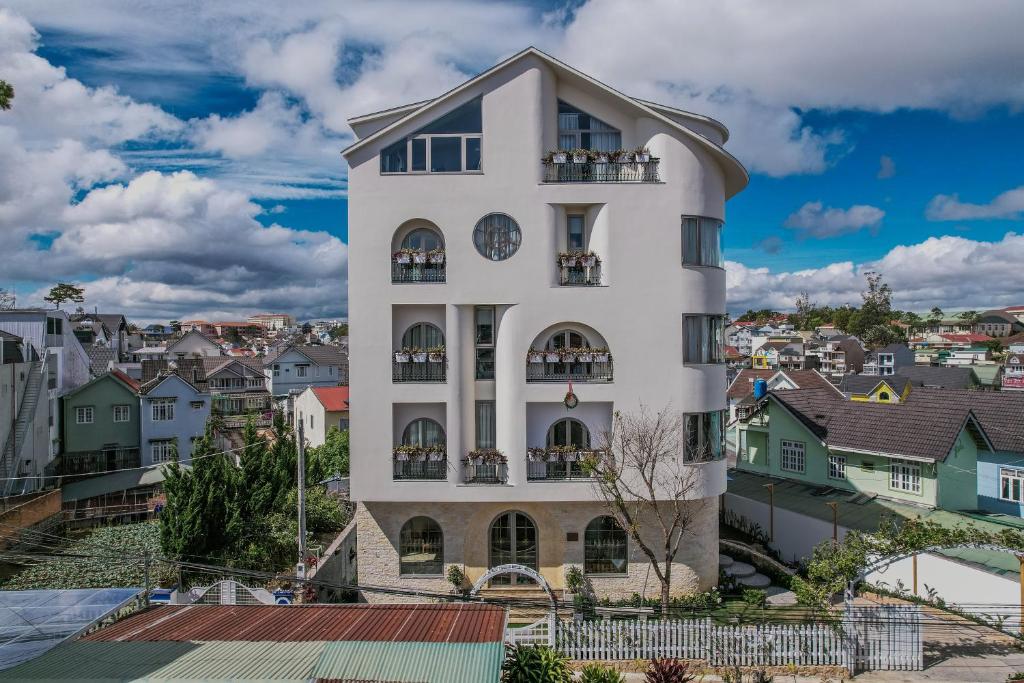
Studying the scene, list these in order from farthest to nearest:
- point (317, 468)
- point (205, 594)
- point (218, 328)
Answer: point (218, 328) → point (317, 468) → point (205, 594)

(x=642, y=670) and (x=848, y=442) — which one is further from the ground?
(x=848, y=442)

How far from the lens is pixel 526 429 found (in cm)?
2002

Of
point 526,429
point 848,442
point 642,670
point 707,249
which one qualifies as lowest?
point 642,670

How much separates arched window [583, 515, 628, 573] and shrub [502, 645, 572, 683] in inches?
234

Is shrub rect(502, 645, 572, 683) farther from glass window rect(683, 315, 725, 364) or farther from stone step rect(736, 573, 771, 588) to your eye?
glass window rect(683, 315, 725, 364)

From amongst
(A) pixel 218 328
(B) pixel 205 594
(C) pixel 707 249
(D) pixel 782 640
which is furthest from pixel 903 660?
(A) pixel 218 328

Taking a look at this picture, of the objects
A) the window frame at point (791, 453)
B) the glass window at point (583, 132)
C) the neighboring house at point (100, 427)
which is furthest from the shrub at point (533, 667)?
the neighboring house at point (100, 427)

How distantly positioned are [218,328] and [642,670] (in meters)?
191

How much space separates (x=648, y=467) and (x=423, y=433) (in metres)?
7.19

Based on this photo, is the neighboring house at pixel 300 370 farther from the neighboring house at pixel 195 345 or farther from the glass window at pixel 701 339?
the glass window at pixel 701 339

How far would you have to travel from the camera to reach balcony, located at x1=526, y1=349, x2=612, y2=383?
20.0m

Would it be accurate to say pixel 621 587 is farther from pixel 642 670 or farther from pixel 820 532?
pixel 820 532

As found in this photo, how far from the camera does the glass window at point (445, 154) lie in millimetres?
20297

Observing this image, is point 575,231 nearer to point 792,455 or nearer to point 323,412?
point 792,455
